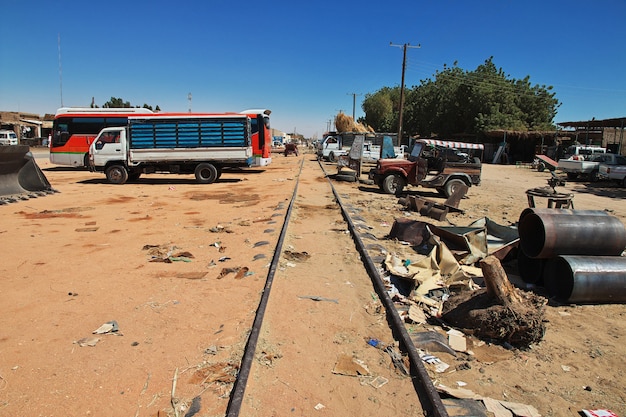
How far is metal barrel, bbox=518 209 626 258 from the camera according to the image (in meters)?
5.23

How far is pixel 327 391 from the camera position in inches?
127

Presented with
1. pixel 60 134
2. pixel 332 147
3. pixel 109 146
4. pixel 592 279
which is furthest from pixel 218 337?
pixel 332 147

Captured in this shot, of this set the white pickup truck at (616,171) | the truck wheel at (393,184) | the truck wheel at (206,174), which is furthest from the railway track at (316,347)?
the white pickup truck at (616,171)

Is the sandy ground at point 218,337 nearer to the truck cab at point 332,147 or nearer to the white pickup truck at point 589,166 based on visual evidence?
the white pickup truck at point 589,166

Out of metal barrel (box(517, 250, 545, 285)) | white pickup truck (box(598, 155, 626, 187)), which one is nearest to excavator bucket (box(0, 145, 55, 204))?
metal barrel (box(517, 250, 545, 285))

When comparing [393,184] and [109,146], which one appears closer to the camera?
[393,184]

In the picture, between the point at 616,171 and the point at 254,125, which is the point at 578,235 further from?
the point at 616,171

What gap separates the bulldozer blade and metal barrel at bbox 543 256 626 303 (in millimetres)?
14057

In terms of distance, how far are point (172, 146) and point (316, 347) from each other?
1514 centimetres

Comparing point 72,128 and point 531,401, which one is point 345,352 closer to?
point 531,401

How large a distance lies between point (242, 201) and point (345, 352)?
9.81 metres

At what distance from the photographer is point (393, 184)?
15195 mm

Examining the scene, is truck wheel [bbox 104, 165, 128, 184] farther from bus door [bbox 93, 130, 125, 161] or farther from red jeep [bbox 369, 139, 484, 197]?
red jeep [bbox 369, 139, 484, 197]

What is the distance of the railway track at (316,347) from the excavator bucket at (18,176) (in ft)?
32.6
